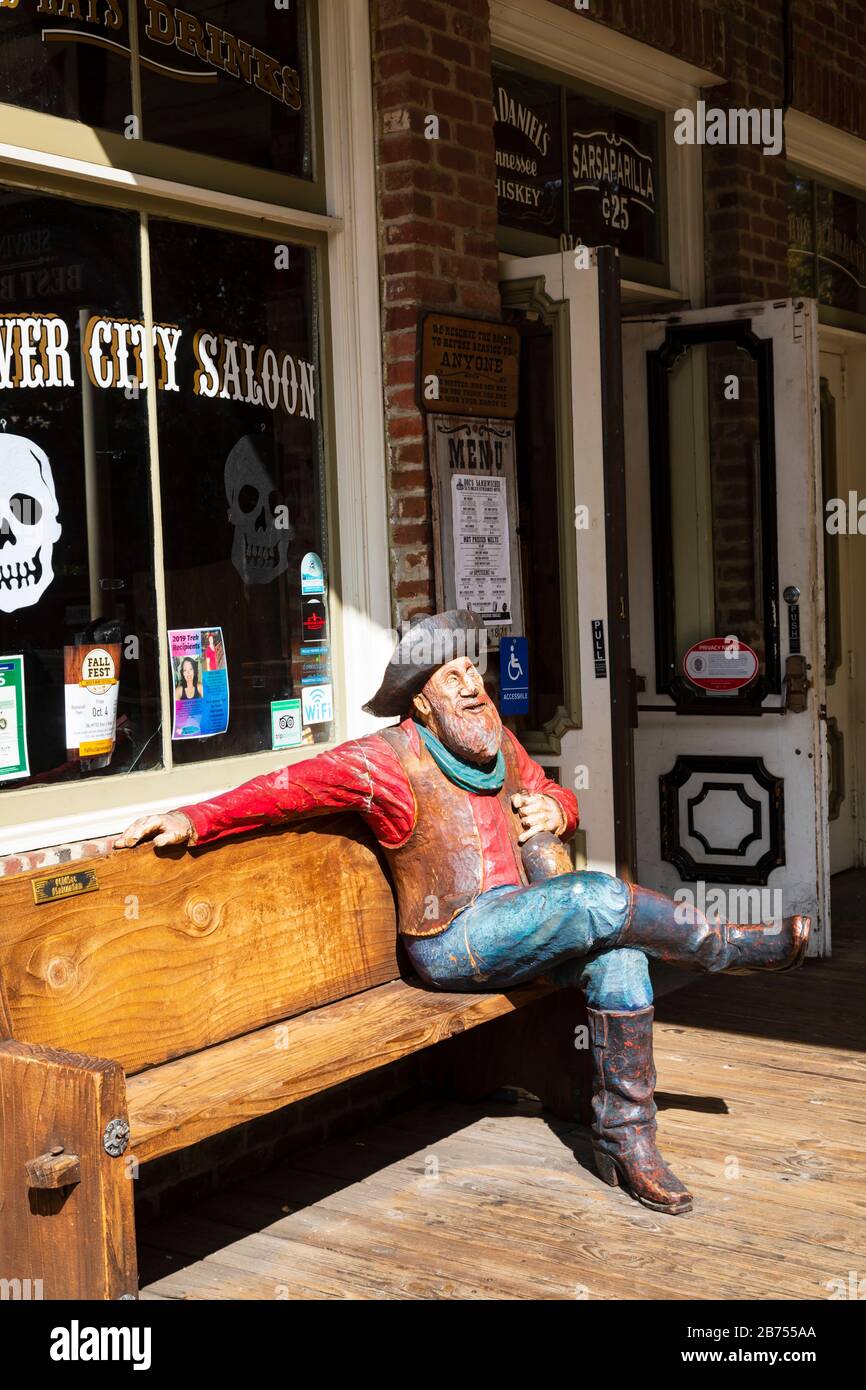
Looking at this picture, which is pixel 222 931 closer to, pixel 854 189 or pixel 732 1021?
pixel 732 1021

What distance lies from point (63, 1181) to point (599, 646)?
2.85 m

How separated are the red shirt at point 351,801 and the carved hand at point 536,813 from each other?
0.40 ft

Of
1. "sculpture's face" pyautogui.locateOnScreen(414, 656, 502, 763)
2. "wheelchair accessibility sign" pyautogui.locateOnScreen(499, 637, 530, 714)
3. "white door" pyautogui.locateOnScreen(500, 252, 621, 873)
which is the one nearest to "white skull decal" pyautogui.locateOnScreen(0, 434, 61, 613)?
"sculpture's face" pyautogui.locateOnScreen(414, 656, 502, 763)

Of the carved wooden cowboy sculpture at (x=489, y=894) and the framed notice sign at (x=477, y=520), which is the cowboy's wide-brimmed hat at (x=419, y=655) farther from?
the framed notice sign at (x=477, y=520)

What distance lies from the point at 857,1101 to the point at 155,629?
2.46m

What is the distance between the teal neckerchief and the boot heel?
999 millimetres

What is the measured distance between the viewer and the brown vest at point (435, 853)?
400 cm

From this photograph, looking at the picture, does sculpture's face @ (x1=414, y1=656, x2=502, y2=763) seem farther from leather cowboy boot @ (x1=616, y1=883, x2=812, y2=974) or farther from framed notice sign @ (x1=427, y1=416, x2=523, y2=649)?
framed notice sign @ (x1=427, y1=416, x2=523, y2=649)

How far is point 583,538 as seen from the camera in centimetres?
511

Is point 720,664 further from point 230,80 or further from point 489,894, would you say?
point 230,80

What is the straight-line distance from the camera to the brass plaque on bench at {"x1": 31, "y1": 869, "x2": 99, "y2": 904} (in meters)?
3.16

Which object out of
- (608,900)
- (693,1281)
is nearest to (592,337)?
(608,900)

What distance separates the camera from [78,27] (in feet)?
12.9

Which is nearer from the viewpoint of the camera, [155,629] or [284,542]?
[155,629]
